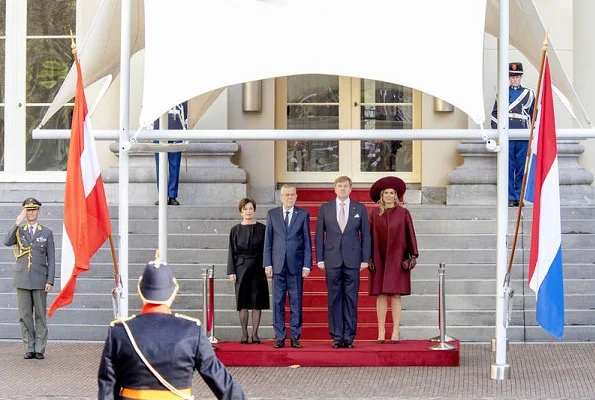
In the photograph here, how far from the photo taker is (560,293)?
12578 mm

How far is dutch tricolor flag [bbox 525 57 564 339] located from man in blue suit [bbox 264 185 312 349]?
2.96 metres

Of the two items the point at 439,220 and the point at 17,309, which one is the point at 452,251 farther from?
the point at 17,309

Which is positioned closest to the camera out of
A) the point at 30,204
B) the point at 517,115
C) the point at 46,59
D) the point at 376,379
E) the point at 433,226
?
the point at 376,379

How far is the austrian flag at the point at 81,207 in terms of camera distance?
12.0 meters

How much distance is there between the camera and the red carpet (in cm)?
1416

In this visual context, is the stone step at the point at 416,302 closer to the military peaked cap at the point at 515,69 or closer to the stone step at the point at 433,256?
the stone step at the point at 433,256

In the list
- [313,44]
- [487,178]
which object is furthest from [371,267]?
[487,178]

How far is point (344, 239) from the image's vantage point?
14750mm

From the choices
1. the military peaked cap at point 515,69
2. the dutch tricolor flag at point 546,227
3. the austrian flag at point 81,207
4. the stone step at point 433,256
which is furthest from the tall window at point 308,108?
the austrian flag at point 81,207

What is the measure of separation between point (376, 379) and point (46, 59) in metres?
9.54

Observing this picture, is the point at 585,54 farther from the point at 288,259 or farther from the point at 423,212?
the point at 288,259

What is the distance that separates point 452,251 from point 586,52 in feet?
15.0

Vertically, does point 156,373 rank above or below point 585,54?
below

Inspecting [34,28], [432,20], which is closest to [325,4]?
[432,20]
